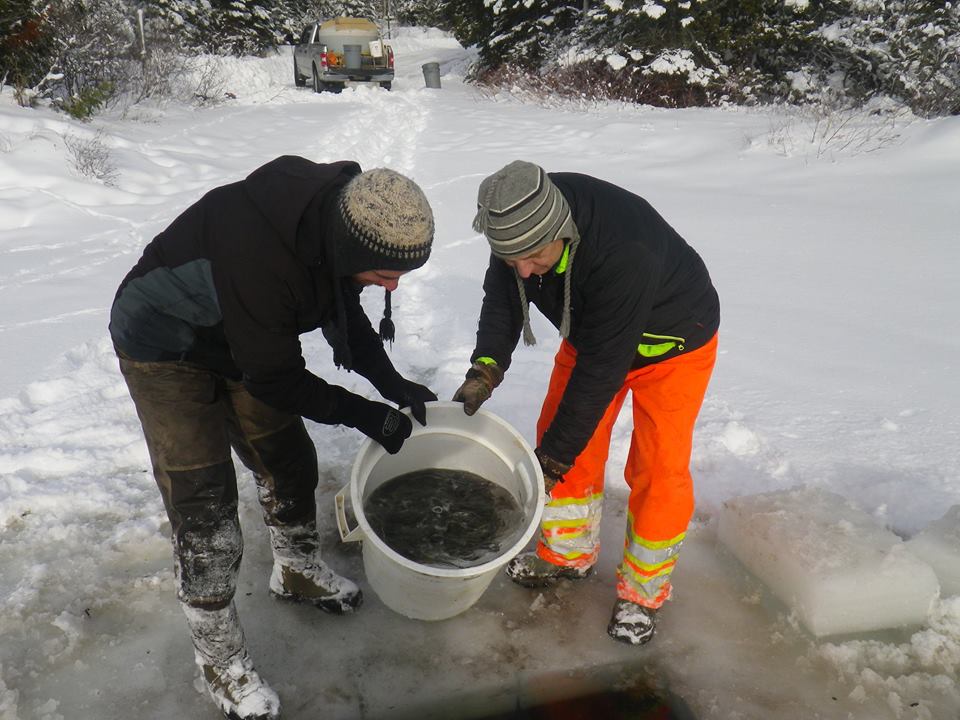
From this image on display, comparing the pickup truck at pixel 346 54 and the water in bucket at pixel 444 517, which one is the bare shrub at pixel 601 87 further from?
the water in bucket at pixel 444 517

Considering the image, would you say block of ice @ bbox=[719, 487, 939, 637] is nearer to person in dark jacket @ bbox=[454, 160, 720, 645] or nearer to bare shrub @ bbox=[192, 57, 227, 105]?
person in dark jacket @ bbox=[454, 160, 720, 645]

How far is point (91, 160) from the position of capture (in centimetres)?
652

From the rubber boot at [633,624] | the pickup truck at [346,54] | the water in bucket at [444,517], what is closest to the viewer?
the water in bucket at [444,517]

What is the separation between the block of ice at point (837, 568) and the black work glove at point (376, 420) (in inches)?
51.4

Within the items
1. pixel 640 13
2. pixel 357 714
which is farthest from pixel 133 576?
pixel 640 13

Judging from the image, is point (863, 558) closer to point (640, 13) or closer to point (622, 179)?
point (622, 179)

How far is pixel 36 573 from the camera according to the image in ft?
7.73

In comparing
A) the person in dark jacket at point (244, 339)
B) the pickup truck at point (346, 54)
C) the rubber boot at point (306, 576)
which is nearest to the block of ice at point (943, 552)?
the person in dark jacket at point (244, 339)

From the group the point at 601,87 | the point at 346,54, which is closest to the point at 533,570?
the point at 601,87

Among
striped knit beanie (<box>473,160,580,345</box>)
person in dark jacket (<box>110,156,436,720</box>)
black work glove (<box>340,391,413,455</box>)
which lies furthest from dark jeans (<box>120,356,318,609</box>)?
striped knit beanie (<box>473,160,580,345</box>)

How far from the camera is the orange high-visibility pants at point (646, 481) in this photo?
207 cm

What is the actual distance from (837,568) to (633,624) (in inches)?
25.9

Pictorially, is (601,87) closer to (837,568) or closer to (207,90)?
(207,90)

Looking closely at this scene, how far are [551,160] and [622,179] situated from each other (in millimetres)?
1374
